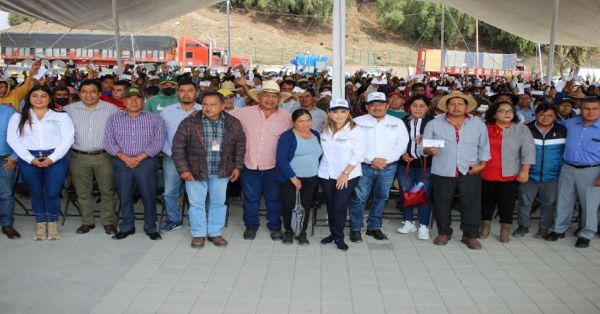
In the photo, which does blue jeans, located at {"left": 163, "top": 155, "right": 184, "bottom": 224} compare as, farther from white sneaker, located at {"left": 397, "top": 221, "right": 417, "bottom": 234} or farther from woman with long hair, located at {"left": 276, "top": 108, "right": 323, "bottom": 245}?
white sneaker, located at {"left": 397, "top": 221, "right": 417, "bottom": 234}

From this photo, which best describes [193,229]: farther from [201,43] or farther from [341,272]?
[201,43]

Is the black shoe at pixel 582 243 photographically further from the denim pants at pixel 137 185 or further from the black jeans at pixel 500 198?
the denim pants at pixel 137 185

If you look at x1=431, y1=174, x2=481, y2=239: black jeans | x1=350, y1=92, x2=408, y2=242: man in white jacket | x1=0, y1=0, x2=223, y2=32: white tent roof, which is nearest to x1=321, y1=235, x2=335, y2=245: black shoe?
x1=350, y1=92, x2=408, y2=242: man in white jacket

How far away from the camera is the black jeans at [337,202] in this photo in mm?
5355

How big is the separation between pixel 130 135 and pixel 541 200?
451 cm

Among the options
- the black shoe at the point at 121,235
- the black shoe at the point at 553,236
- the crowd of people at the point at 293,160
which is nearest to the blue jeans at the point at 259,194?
the crowd of people at the point at 293,160

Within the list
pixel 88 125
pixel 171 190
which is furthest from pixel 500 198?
pixel 88 125

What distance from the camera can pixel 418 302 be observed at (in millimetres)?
4184

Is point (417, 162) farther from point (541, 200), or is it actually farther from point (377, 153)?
point (541, 200)

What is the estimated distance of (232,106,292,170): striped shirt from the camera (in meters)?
5.54

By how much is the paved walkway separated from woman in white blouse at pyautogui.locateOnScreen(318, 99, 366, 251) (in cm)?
36

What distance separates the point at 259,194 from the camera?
18.9 feet

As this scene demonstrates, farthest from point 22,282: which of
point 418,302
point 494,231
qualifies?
point 494,231

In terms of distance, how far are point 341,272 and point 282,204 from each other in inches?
44.7
